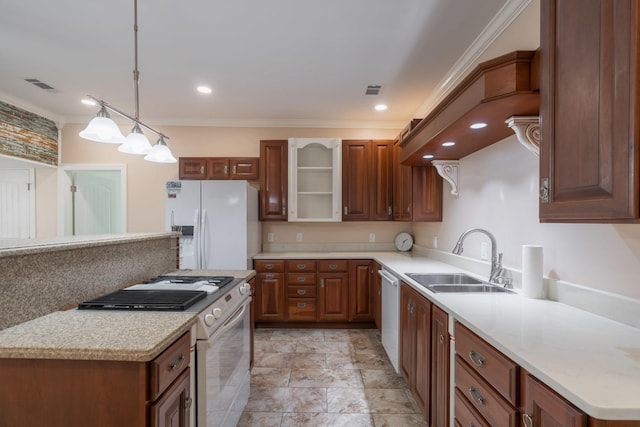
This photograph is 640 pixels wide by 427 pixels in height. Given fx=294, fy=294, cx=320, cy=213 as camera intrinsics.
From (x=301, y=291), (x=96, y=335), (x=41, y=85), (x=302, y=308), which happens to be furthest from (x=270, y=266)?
(x=41, y=85)

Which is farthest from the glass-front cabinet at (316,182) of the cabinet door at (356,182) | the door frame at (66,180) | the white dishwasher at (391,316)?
the door frame at (66,180)

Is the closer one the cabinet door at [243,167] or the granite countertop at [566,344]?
the granite countertop at [566,344]

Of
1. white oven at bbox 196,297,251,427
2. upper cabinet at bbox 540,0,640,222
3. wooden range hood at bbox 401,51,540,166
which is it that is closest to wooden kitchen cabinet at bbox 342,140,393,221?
wooden range hood at bbox 401,51,540,166

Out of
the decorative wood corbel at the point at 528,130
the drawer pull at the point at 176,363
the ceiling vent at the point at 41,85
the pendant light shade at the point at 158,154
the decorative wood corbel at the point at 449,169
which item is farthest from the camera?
the ceiling vent at the point at 41,85

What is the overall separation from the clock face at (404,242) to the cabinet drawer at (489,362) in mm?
2566

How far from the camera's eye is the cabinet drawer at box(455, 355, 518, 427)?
3.26 feet

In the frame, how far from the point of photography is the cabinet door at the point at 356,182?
A: 3738mm

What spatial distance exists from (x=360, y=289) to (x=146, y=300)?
8.23ft

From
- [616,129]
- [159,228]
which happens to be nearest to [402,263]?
[616,129]

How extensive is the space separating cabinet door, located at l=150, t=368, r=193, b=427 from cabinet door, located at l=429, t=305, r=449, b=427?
4.04 ft

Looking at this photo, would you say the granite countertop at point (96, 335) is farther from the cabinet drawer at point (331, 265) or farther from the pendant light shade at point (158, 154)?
the cabinet drawer at point (331, 265)

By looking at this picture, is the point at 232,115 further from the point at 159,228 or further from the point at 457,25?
the point at 457,25

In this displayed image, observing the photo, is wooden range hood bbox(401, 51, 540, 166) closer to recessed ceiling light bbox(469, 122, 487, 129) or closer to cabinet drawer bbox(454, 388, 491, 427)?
recessed ceiling light bbox(469, 122, 487, 129)

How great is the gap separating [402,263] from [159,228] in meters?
3.23
